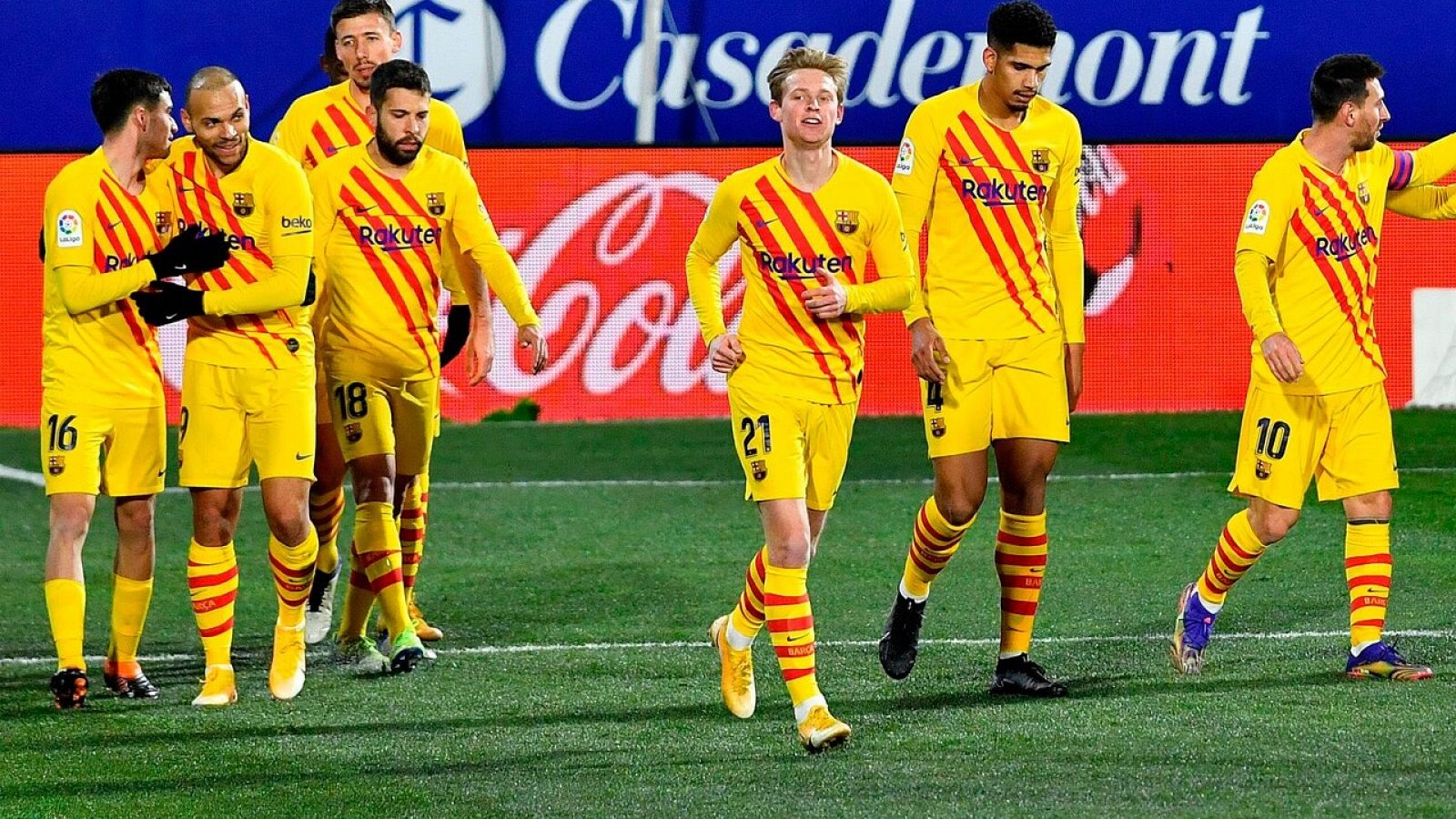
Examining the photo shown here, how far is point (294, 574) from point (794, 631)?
1.78m

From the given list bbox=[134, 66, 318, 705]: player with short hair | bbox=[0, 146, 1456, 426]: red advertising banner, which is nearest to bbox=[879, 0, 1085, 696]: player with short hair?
bbox=[134, 66, 318, 705]: player with short hair

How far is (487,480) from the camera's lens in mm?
11344

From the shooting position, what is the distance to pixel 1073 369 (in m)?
6.30

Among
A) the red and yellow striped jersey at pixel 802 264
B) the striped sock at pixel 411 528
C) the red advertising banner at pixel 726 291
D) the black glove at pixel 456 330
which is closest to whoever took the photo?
the red and yellow striped jersey at pixel 802 264

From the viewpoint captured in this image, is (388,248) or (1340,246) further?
(388,248)

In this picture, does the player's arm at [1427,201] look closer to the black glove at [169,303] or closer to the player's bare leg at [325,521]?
the player's bare leg at [325,521]

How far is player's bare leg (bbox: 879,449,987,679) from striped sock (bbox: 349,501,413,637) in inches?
62.1

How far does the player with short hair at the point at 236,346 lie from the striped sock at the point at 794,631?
158 cm

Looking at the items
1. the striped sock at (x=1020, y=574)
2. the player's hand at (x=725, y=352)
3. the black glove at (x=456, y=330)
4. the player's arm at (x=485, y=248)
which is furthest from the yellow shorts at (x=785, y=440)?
the black glove at (x=456, y=330)

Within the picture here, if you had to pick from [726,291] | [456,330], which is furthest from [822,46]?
[456,330]

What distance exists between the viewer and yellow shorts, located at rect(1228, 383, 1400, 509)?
6387 millimetres

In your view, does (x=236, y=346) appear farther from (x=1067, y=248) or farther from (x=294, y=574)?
(x=1067, y=248)

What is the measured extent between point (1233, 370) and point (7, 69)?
8.31 meters

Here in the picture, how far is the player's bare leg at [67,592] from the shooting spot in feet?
20.6
